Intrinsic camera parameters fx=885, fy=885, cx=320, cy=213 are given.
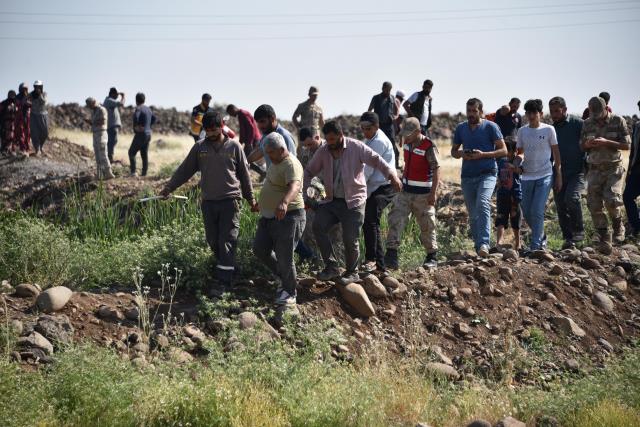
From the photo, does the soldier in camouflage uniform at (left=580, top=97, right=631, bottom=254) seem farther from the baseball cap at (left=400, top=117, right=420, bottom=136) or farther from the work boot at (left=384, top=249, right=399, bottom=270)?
the work boot at (left=384, top=249, right=399, bottom=270)

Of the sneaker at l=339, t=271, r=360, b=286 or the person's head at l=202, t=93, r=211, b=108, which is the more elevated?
the person's head at l=202, t=93, r=211, b=108

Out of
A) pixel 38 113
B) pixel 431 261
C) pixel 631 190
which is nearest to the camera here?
pixel 431 261

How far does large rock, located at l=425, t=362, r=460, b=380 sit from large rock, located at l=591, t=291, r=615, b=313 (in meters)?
2.64

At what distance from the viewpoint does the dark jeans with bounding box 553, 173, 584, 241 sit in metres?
11.2

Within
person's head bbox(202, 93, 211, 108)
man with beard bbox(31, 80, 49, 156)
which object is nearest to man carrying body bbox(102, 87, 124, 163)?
man with beard bbox(31, 80, 49, 156)

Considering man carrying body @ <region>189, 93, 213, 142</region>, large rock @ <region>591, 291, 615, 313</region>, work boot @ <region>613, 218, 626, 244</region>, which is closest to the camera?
large rock @ <region>591, 291, 615, 313</region>

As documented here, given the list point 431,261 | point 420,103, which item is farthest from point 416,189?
point 420,103

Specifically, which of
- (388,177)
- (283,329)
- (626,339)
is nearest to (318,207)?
(388,177)

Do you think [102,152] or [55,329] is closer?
[55,329]

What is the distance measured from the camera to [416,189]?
32.2 ft

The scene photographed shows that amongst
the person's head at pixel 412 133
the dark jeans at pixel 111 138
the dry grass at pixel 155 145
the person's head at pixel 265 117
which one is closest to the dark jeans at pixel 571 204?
the person's head at pixel 412 133

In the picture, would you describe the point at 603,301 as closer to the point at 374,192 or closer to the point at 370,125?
the point at 374,192

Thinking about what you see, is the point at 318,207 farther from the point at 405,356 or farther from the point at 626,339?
the point at 626,339

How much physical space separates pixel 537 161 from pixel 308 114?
212 inches
